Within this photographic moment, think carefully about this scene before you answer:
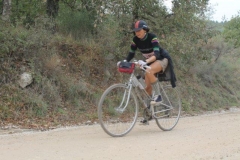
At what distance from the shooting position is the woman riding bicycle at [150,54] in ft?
Answer: 23.3

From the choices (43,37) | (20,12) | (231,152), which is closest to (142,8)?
(43,37)

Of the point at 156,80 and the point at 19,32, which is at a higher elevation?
the point at 19,32

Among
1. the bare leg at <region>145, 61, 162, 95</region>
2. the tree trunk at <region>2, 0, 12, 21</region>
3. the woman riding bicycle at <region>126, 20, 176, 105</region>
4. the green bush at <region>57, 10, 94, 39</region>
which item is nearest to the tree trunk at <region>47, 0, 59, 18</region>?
the green bush at <region>57, 10, 94, 39</region>

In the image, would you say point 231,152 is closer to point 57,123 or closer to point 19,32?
point 57,123

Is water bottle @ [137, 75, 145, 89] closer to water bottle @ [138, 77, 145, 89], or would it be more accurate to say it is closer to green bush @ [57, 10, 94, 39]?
water bottle @ [138, 77, 145, 89]

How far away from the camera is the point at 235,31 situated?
1857 inches

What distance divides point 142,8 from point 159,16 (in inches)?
33.1

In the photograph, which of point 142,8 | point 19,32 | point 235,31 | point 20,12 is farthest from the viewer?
point 235,31

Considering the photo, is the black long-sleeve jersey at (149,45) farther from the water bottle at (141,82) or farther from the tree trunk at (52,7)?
the tree trunk at (52,7)

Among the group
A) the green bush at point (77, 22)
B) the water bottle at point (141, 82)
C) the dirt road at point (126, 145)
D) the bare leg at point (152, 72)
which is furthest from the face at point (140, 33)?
the green bush at point (77, 22)

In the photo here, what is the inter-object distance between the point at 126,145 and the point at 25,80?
14.7ft

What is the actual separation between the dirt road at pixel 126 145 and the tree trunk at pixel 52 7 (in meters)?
6.18

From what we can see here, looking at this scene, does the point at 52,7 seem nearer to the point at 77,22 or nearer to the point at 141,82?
the point at 77,22

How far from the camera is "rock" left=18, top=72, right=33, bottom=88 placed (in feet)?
31.3
